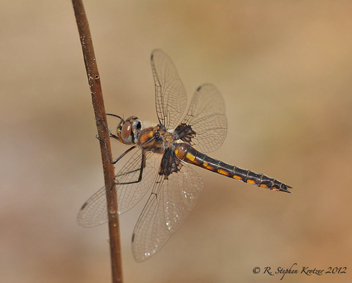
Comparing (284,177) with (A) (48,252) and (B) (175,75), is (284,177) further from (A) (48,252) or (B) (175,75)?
(A) (48,252)

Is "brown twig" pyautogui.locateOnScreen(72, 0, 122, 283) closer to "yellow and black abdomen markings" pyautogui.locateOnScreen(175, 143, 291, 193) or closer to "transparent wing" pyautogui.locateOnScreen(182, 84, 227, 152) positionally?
"yellow and black abdomen markings" pyautogui.locateOnScreen(175, 143, 291, 193)

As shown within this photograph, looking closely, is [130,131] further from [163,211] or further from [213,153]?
[213,153]

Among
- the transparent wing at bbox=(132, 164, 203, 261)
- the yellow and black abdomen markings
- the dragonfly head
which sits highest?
the dragonfly head

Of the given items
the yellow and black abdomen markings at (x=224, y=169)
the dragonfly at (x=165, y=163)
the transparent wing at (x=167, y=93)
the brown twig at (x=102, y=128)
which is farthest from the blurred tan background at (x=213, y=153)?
the brown twig at (x=102, y=128)

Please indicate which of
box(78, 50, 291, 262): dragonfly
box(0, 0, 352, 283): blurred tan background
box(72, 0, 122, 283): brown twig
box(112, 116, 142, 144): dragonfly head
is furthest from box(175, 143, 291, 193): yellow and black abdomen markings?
box(0, 0, 352, 283): blurred tan background

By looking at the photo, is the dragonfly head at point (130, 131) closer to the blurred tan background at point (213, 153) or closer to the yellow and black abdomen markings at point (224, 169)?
the yellow and black abdomen markings at point (224, 169)

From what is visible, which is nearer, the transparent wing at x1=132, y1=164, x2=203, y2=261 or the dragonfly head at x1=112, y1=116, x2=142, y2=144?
the transparent wing at x1=132, y1=164, x2=203, y2=261

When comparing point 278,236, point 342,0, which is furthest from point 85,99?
point 342,0

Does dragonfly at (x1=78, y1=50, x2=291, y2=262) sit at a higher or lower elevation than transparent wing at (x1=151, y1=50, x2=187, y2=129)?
lower
